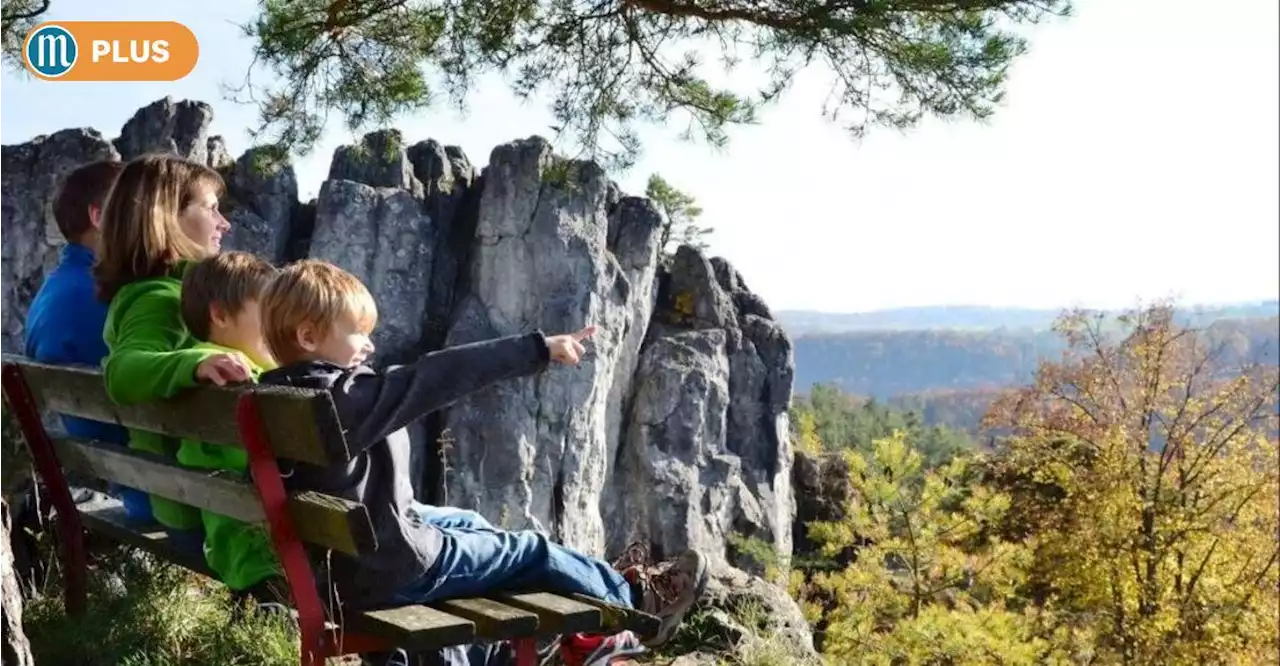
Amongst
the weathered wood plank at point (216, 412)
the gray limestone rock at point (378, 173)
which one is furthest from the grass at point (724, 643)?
the gray limestone rock at point (378, 173)

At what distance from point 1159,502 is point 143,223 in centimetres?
1425

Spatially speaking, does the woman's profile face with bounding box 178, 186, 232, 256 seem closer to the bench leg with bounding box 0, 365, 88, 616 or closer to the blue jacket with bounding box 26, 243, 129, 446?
the blue jacket with bounding box 26, 243, 129, 446

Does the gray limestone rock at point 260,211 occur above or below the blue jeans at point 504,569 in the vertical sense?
above

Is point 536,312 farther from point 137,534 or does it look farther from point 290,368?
point 290,368

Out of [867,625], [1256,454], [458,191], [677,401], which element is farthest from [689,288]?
[867,625]

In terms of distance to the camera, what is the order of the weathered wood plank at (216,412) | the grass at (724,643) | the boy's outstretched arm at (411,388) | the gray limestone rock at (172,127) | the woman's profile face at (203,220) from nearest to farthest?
the weathered wood plank at (216,412), the boy's outstretched arm at (411,388), the woman's profile face at (203,220), the grass at (724,643), the gray limestone rock at (172,127)

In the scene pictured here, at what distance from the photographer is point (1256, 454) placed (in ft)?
52.3

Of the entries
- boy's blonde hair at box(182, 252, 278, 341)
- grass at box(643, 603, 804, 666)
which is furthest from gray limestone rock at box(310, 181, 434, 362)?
boy's blonde hair at box(182, 252, 278, 341)

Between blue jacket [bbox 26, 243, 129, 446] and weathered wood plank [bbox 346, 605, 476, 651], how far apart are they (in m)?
1.39

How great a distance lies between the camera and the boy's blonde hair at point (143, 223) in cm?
314

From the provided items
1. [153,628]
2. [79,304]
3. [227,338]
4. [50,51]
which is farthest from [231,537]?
[50,51]

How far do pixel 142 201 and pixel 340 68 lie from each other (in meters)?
4.13

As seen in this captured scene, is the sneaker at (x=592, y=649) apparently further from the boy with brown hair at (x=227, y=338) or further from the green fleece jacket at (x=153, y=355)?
the green fleece jacket at (x=153, y=355)

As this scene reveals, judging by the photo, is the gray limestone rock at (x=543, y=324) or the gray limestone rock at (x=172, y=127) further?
the gray limestone rock at (x=543, y=324)
